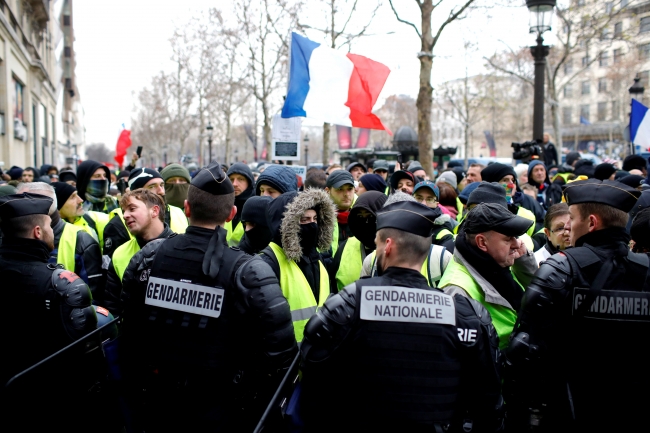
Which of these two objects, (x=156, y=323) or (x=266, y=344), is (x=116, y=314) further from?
(x=266, y=344)

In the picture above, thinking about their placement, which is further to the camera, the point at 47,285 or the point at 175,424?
the point at 47,285

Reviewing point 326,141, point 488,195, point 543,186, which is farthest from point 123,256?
point 326,141

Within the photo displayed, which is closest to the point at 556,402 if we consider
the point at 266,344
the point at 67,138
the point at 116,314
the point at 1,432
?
the point at 266,344

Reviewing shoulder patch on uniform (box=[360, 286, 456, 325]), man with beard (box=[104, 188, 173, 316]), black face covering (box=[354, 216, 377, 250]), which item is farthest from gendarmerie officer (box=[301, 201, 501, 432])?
man with beard (box=[104, 188, 173, 316])

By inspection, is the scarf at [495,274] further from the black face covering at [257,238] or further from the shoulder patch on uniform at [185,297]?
the black face covering at [257,238]

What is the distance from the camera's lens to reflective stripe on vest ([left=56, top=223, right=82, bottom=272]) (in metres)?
4.24

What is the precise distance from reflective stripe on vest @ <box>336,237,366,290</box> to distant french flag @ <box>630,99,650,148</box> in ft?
26.1

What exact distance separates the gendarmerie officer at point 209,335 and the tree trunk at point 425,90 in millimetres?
10513

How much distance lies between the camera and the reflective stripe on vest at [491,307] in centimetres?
295

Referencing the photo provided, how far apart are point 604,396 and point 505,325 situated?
600mm

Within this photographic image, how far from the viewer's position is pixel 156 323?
2.73 meters

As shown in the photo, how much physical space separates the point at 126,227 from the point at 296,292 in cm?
221

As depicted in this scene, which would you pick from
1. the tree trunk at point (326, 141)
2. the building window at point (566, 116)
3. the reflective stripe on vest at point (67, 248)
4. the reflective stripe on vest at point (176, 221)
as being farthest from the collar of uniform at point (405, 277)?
the building window at point (566, 116)

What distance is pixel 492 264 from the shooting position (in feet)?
9.86
